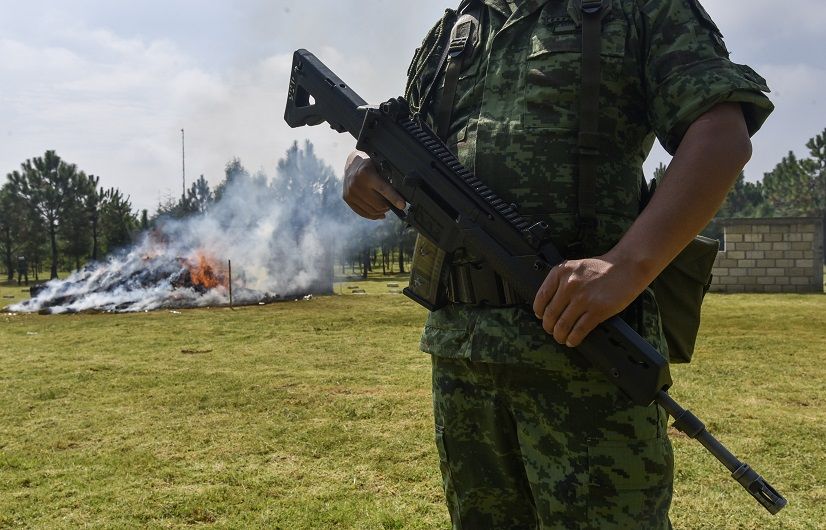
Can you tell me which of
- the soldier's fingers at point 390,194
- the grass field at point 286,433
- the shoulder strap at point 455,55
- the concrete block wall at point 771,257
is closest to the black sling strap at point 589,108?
the shoulder strap at point 455,55

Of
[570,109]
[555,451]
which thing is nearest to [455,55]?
[570,109]

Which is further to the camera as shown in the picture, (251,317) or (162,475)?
(251,317)

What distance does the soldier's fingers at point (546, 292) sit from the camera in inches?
51.2

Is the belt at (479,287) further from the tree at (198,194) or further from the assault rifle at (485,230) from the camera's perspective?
the tree at (198,194)

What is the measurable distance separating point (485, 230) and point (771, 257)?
18.7 meters

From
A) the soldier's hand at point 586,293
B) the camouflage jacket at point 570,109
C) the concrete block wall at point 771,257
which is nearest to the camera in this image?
the soldier's hand at point 586,293

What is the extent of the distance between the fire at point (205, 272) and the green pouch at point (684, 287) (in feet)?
60.3

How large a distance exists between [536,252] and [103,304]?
1747cm

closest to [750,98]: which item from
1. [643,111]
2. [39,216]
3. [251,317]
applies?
[643,111]

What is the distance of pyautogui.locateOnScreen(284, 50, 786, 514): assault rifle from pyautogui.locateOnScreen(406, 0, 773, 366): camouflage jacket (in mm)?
91

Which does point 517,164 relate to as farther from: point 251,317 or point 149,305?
point 149,305

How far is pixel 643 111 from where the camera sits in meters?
1.49

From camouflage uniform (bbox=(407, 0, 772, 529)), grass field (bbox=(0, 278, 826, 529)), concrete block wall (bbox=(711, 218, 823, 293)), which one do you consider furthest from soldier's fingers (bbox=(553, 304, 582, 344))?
concrete block wall (bbox=(711, 218, 823, 293))

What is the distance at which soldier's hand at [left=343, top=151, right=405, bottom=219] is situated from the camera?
1733 millimetres
